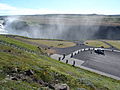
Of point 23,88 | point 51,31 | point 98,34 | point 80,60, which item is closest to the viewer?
point 23,88

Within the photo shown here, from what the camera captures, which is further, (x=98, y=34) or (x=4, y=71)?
(x=98, y=34)

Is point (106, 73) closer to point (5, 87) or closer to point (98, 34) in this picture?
point (5, 87)

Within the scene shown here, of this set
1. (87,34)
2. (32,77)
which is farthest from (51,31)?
(32,77)

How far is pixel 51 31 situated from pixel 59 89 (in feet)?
488

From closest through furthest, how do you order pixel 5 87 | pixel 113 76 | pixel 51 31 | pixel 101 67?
pixel 5 87 → pixel 113 76 → pixel 101 67 → pixel 51 31

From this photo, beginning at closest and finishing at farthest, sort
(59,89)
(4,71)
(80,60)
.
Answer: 1. (59,89)
2. (4,71)
3. (80,60)

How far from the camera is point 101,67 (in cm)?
4162

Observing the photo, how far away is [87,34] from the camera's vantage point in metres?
152

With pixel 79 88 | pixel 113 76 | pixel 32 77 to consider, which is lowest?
pixel 113 76

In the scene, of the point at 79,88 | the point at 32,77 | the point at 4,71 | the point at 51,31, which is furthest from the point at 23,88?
the point at 51,31

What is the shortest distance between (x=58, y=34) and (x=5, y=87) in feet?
459

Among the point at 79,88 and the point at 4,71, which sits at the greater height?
the point at 4,71

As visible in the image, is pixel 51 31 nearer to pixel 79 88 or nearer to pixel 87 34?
pixel 87 34

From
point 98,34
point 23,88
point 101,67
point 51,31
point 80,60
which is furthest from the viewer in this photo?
point 51,31
